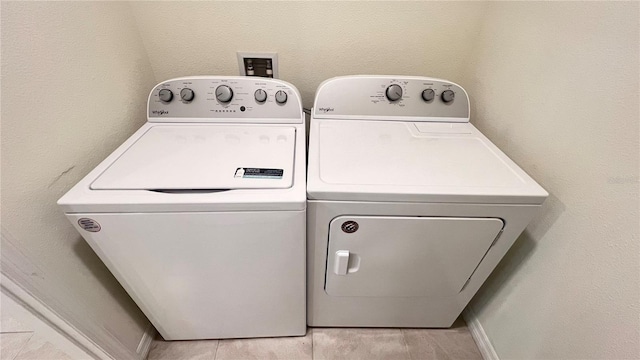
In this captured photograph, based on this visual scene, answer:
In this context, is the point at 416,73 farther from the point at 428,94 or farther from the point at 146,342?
the point at 146,342

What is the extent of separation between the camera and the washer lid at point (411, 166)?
706mm

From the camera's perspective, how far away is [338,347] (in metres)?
1.20

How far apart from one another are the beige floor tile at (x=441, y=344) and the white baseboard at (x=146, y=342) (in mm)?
1156

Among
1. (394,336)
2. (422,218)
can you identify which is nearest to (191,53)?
(422,218)

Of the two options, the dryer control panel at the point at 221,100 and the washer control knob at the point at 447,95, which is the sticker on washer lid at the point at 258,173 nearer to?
the dryer control panel at the point at 221,100

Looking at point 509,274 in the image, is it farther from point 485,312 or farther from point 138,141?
point 138,141

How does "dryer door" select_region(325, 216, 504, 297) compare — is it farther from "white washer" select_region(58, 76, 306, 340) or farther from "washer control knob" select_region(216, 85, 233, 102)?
"washer control knob" select_region(216, 85, 233, 102)

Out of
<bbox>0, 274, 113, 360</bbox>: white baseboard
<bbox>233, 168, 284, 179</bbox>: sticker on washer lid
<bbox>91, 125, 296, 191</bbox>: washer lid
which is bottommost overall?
<bbox>0, 274, 113, 360</bbox>: white baseboard

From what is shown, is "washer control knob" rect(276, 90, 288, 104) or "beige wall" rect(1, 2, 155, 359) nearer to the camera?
"beige wall" rect(1, 2, 155, 359)

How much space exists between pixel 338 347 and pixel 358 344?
3.7 inches

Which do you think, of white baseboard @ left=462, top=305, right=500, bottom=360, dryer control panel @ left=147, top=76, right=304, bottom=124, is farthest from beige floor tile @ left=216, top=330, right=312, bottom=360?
dryer control panel @ left=147, top=76, right=304, bottom=124

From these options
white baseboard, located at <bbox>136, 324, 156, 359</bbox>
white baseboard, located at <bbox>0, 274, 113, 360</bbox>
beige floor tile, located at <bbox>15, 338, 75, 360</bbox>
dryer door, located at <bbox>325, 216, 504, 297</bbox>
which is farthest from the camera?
white baseboard, located at <bbox>136, 324, 156, 359</bbox>

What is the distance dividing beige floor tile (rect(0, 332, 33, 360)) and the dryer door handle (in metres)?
1.37

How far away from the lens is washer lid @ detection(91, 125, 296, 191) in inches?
27.8
